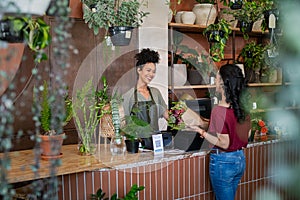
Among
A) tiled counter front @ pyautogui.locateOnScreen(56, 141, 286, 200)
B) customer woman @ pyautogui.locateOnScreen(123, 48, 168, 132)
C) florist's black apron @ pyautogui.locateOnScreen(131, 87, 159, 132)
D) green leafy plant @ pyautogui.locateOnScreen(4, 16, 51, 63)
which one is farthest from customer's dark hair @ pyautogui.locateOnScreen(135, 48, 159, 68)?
green leafy plant @ pyautogui.locateOnScreen(4, 16, 51, 63)

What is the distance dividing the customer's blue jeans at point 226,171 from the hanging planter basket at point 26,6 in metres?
2.34

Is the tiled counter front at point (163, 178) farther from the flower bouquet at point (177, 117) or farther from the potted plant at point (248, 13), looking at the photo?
the potted plant at point (248, 13)

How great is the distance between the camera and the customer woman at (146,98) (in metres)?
3.43

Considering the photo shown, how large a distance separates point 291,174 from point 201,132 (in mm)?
2652

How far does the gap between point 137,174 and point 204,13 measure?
212cm

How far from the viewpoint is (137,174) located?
2941 millimetres

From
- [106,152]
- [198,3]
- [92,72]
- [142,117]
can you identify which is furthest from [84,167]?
[198,3]

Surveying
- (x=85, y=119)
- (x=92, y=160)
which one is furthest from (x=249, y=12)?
(x=92, y=160)

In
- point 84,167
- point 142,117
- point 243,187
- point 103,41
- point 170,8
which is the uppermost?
point 170,8

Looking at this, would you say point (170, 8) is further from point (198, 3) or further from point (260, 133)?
point (260, 133)

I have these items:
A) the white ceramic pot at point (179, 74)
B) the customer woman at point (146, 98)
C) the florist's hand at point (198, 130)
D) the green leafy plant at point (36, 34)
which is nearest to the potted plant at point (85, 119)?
the customer woman at point (146, 98)

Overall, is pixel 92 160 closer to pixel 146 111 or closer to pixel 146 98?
pixel 146 111

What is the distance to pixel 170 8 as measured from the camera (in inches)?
172

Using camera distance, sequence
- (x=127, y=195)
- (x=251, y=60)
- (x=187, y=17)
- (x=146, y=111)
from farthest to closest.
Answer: (x=251, y=60)
(x=187, y=17)
(x=146, y=111)
(x=127, y=195)
